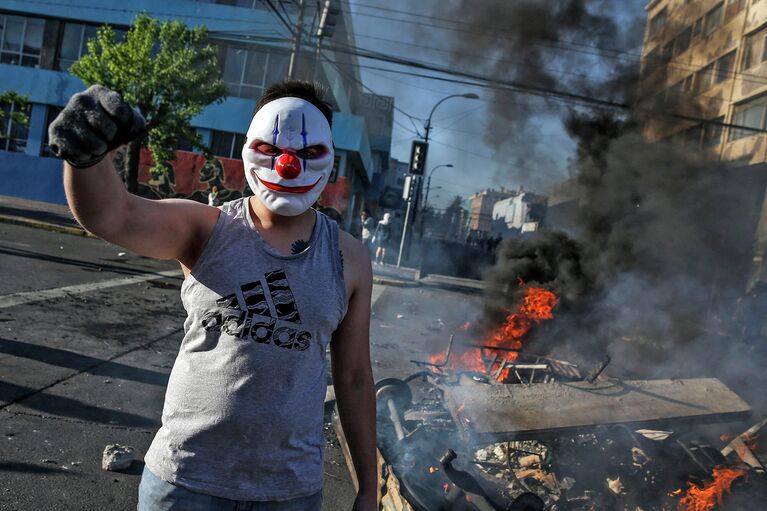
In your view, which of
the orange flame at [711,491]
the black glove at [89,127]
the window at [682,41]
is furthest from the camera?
the window at [682,41]

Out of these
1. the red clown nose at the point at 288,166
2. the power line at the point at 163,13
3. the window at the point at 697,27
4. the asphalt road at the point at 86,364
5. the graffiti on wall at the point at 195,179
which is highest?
the power line at the point at 163,13

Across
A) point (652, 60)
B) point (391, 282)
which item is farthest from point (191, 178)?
point (652, 60)

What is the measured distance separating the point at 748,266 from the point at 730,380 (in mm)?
10268

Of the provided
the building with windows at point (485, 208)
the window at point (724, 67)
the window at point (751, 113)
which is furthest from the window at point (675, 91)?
the building with windows at point (485, 208)

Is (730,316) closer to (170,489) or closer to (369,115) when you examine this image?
(170,489)

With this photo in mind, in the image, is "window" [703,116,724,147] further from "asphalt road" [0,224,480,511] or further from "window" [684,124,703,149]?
"asphalt road" [0,224,480,511]

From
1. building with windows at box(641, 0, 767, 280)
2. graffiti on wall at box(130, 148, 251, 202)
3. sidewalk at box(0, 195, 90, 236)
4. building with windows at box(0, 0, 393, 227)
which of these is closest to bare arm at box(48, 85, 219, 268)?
sidewalk at box(0, 195, 90, 236)

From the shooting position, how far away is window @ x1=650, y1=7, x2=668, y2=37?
1388 centimetres

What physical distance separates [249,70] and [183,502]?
76.9 feet

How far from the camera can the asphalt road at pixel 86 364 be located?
356cm

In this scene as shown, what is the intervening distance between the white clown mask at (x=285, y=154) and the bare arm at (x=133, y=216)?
165 millimetres

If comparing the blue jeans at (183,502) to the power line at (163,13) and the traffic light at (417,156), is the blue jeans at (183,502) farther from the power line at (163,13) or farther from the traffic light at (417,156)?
the power line at (163,13)

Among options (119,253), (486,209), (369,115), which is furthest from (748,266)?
(486,209)

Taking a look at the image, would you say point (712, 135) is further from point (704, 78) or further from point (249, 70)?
point (249, 70)
